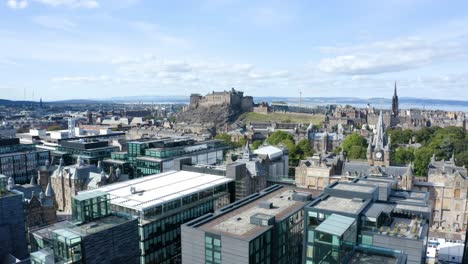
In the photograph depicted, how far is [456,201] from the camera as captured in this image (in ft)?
250

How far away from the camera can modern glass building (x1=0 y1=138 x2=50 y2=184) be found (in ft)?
294

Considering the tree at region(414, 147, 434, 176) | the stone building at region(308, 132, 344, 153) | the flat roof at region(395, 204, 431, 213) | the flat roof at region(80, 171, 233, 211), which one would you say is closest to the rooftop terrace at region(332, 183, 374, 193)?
the flat roof at region(395, 204, 431, 213)

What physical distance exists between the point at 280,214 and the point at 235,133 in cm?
13108

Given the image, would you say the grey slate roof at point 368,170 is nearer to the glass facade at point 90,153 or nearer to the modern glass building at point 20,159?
the glass facade at point 90,153

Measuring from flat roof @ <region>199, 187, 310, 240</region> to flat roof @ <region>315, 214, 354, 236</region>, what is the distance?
686cm

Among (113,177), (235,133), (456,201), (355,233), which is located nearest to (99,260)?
(355,233)

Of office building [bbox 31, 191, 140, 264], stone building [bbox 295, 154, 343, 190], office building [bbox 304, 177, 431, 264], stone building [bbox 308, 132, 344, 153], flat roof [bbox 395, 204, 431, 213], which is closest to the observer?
office building [bbox 304, 177, 431, 264]

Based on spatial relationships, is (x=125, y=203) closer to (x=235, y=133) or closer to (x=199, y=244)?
(x=199, y=244)

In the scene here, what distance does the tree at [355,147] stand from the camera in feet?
390

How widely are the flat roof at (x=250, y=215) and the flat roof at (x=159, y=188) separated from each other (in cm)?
1021

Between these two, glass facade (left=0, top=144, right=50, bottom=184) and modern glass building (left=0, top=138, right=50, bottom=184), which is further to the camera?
modern glass building (left=0, top=138, right=50, bottom=184)

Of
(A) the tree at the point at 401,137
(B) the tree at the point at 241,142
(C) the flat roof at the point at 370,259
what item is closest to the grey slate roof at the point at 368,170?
(C) the flat roof at the point at 370,259

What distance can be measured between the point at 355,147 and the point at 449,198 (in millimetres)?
45100

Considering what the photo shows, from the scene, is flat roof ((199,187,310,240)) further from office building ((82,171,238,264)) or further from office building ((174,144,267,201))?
office building ((82,171,238,264))
